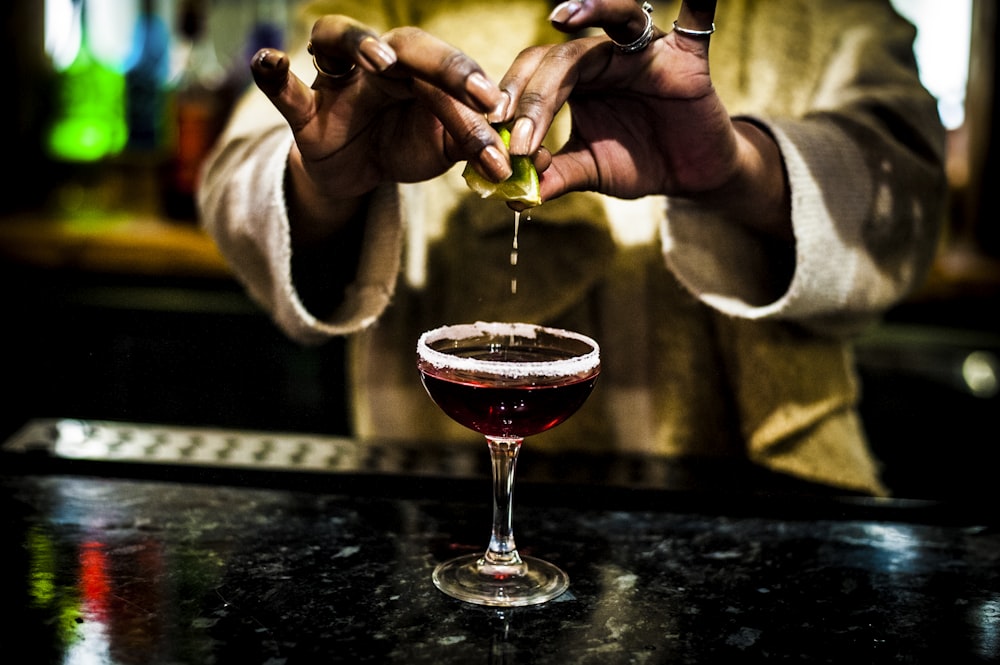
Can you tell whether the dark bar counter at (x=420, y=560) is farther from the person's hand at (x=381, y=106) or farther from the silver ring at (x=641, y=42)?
the silver ring at (x=641, y=42)

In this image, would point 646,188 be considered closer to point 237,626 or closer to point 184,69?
point 237,626

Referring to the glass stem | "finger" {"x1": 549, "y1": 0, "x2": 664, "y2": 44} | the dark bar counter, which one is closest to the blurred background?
the dark bar counter

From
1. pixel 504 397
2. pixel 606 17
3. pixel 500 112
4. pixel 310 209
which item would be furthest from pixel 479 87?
pixel 310 209

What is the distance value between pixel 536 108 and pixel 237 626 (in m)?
0.45

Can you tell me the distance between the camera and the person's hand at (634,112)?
35.2 inches

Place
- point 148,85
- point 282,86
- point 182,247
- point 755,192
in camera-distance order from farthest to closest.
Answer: point 148,85
point 182,247
point 755,192
point 282,86

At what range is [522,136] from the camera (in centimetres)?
87

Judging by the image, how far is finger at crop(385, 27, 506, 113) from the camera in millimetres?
822

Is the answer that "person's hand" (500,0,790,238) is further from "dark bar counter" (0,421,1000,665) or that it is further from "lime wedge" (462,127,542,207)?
"dark bar counter" (0,421,1000,665)

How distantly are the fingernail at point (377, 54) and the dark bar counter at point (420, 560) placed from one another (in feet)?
1.33

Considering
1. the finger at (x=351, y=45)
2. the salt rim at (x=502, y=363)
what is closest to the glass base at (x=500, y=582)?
the salt rim at (x=502, y=363)

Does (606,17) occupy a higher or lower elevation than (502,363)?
higher

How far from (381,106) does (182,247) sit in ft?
4.76

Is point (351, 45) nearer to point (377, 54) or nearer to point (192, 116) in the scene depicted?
point (377, 54)
